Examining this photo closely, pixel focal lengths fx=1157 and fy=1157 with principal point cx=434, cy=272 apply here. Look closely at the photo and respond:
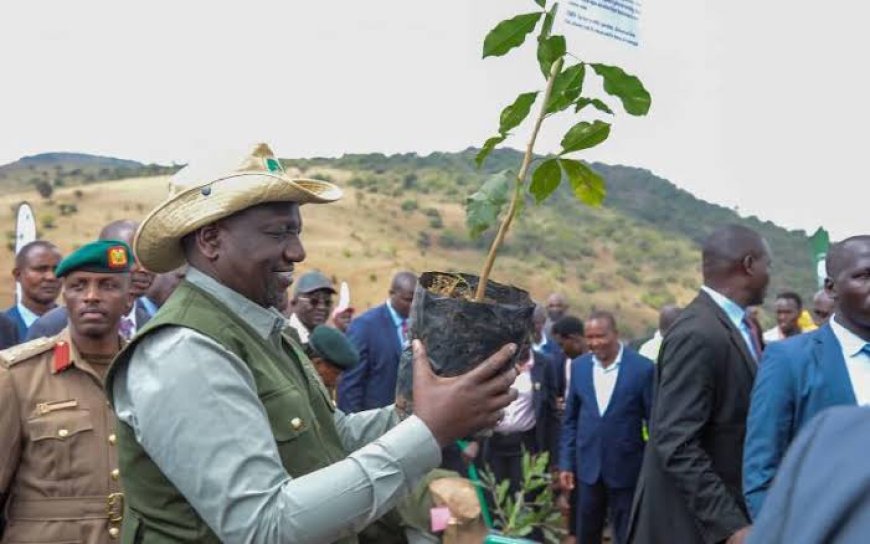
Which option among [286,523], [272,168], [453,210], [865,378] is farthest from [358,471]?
[453,210]

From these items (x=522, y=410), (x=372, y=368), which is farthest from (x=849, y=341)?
(x=522, y=410)

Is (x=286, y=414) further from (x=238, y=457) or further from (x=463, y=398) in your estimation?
(x=463, y=398)

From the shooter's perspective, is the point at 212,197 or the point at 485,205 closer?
the point at 212,197

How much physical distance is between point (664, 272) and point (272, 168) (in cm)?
5855

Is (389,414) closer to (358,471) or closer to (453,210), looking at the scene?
(358,471)

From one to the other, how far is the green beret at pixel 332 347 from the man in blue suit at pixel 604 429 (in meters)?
2.92

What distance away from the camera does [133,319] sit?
6.46 meters

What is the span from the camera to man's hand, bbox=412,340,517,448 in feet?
7.79

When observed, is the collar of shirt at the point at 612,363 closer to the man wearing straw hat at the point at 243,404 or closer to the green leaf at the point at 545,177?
the green leaf at the point at 545,177

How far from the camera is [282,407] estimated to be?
2480mm

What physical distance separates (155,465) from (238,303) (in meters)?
0.40

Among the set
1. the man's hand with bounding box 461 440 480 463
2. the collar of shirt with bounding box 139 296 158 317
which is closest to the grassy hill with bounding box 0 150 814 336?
the man's hand with bounding box 461 440 480 463

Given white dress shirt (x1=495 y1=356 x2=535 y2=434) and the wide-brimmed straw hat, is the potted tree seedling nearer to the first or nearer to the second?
the wide-brimmed straw hat

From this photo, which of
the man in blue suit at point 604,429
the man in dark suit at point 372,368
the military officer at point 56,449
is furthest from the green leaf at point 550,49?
the man in dark suit at point 372,368
